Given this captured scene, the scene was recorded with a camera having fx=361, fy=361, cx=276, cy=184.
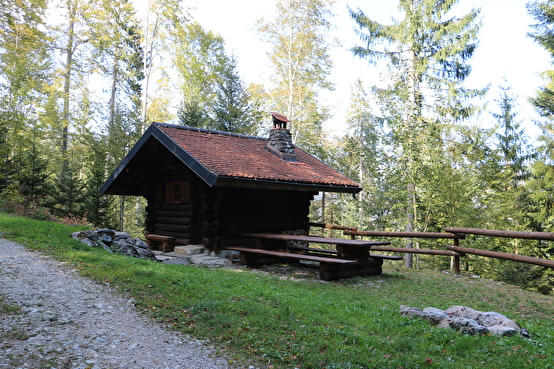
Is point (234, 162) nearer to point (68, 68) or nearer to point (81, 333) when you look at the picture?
point (81, 333)

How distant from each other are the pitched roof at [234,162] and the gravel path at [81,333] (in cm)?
455

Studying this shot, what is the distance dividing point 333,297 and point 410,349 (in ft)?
8.68

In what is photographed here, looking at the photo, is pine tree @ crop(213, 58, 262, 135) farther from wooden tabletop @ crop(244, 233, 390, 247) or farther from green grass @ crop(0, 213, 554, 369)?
green grass @ crop(0, 213, 554, 369)

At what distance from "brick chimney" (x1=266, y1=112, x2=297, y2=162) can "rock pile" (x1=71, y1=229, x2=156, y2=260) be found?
19.9ft

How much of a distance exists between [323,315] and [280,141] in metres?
9.60

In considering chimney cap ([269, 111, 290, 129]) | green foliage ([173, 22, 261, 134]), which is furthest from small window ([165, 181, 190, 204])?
green foliage ([173, 22, 261, 134])

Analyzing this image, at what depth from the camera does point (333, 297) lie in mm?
6691

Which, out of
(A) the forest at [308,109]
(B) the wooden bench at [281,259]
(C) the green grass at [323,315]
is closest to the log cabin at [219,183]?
(B) the wooden bench at [281,259]

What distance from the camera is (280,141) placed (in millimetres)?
14117

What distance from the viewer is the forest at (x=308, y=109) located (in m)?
15.5

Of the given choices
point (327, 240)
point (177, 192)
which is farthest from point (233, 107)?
point (327, 240)

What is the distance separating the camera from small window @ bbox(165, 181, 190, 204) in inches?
503

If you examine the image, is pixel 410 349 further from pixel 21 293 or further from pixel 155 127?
pixel 155 127

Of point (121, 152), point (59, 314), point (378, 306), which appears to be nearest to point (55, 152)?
point (121, 152)
